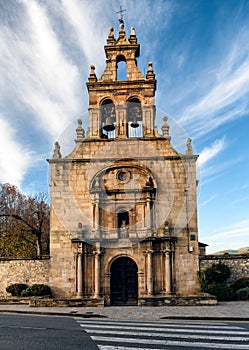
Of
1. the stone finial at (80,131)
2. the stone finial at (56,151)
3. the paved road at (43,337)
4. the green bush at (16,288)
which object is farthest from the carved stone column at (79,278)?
the paved road at (43,337)

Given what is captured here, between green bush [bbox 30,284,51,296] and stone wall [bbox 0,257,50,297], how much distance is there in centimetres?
94

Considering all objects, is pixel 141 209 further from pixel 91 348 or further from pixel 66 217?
pixel 91 348

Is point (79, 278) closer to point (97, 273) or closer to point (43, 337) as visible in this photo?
point (97, 273)

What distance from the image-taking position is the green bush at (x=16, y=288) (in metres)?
20.9

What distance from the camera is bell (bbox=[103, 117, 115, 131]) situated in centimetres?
2219

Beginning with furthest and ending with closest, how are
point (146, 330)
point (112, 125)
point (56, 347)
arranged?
point (112, 125) < point (146, 330) < point (56, 347)

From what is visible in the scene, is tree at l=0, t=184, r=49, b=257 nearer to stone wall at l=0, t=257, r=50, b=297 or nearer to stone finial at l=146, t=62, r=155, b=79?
stone wall at l=0, t=257, r=50, b=297

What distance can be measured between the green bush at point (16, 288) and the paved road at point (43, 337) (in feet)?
33.5

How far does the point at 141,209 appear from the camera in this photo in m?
20.8

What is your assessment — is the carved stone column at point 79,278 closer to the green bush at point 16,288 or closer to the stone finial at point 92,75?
the green bush at point 16,288

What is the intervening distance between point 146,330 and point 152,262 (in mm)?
10047

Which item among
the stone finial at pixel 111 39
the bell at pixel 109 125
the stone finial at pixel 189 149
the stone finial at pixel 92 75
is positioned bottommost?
the stone finial at pixel 189 149

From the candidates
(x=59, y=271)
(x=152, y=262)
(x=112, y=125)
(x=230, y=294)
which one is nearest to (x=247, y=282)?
(x=230, y=294)

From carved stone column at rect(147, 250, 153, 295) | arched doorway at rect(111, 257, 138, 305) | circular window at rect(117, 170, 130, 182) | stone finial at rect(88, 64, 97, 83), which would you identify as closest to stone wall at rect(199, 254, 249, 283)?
carved stone column at rect(147, 250, 153, 295)
